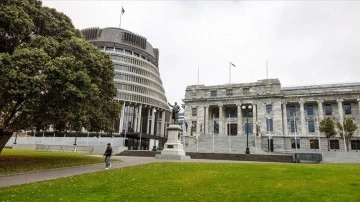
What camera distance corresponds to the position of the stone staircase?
49.2m

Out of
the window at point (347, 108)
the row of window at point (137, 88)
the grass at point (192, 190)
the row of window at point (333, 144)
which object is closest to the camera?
the grass at point (192, 190)

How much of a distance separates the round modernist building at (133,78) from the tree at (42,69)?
61492 mm

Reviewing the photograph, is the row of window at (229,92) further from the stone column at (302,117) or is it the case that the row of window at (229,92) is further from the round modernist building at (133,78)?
the round modernist building at (133,78)

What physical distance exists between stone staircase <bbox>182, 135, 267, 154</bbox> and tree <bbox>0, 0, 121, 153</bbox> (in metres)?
31.2

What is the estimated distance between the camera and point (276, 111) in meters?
59.0

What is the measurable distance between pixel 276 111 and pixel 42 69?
5212cm

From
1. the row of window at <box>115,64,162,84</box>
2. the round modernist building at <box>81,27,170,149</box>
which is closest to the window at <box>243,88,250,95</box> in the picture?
the round modernist building at <box>81,27,170,149</box>

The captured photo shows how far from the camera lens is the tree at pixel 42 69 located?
16.4m

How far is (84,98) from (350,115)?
5771cm

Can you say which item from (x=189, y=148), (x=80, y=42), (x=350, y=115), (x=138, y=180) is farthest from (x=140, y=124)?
(x=138, y=180)

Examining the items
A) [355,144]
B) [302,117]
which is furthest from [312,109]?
[355,144]

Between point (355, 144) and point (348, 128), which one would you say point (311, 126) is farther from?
point (348, 128)

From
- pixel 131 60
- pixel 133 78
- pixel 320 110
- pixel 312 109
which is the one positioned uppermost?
pixel 131 60

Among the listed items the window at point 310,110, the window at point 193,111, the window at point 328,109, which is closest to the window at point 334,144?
the window at point 328,109
